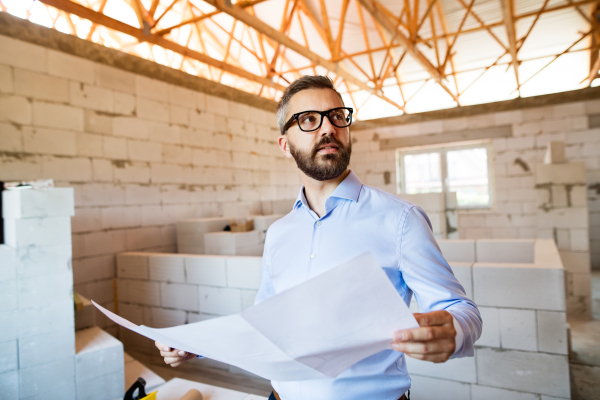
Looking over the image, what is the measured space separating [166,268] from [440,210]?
11.5 ft

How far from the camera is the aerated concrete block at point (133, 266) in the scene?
4238 millimetres

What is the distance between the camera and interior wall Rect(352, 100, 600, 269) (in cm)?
741

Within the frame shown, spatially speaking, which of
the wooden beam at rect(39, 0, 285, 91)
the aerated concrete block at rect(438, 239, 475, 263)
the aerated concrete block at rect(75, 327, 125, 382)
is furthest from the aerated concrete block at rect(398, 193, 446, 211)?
the aerated concrete block at rect(75, 327, 125, 382)

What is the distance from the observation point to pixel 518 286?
2479 millimetres

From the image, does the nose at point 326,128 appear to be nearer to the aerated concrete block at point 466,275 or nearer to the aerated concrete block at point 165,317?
the aerated concrete block at point 466,275

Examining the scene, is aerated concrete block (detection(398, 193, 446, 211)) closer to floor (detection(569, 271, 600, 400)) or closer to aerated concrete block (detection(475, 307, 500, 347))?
floor (detection(569, 271, 600, 400))

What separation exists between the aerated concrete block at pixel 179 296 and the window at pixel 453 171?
21.2 ft

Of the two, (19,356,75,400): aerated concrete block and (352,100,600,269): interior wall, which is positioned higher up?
(352,100,600,269): interior wall

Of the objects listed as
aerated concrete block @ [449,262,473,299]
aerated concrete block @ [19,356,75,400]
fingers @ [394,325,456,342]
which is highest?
fingers @ [394,325,456,342]

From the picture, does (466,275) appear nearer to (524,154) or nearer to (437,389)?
(437,389)

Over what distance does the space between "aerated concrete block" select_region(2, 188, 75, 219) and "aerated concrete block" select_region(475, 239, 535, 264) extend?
4.00 metres

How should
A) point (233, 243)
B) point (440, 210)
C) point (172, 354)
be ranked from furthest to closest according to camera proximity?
point (440, 210) → point (233, 243) → point (172, 354)

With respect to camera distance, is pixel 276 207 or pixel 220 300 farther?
pixel 276 207

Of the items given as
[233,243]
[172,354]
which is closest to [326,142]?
[172,354]
